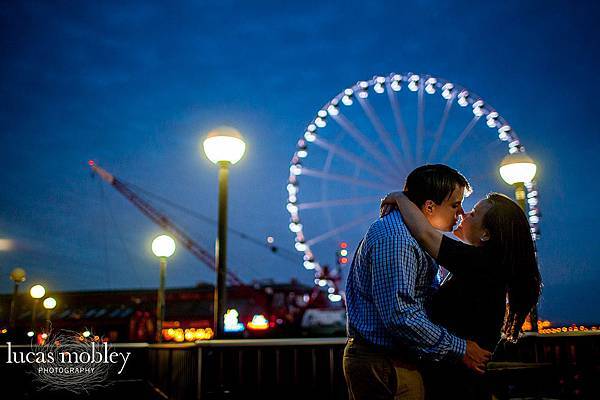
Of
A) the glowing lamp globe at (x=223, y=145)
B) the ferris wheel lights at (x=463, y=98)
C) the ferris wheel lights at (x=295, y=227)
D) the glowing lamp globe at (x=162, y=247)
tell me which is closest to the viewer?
the glowing lamp globe at (x=223, y=145)

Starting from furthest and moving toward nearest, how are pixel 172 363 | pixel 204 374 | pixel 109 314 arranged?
pixel 109 314 → pixel 172 363 → pixel 204 374

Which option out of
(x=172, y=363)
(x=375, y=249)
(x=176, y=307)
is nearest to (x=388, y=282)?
(x=375, y=249)

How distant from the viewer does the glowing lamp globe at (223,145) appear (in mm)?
7203

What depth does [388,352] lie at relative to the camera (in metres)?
2.52

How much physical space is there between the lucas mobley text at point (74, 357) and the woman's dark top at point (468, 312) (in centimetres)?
828

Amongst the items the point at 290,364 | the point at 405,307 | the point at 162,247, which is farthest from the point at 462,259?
the point at 162,247

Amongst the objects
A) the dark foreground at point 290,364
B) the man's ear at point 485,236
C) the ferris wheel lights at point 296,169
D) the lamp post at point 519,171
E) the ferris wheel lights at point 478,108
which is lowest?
the dark foreground at point 290,364

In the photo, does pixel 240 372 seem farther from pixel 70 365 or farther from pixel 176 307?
pixel 176 307

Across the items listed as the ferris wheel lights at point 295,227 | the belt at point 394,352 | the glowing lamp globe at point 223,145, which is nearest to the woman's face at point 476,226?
the belt at point 394,352

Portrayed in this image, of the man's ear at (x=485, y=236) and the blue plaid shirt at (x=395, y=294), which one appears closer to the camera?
the blue plaid shirt at (x=395, y=294)

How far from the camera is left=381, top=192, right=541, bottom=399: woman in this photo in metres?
2.52

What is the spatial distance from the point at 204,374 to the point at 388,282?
405 centimetres

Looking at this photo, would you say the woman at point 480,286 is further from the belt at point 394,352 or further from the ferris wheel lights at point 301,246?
the ferris wheel lights at point 301,246

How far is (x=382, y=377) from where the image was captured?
251 cm
